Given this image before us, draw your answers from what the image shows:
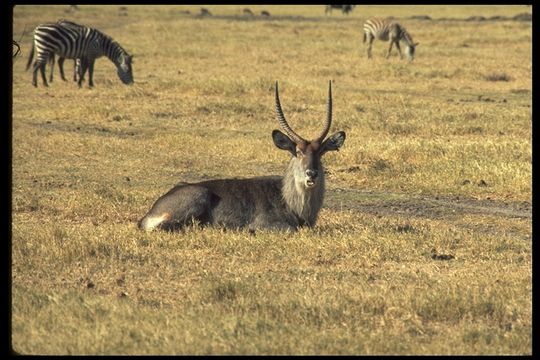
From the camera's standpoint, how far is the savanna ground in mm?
6414

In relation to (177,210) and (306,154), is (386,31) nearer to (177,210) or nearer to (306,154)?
(306,154)

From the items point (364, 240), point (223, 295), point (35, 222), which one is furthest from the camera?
point (35, 222)

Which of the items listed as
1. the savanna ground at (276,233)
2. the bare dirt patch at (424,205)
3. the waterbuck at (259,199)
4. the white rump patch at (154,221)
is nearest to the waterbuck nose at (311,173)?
the waterbuck at (259,199)

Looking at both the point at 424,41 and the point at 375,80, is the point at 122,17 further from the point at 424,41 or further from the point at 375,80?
the point at 375,80

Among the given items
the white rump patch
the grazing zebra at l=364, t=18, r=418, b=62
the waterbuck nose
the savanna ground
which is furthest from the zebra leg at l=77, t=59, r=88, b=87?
the waterbuck nose

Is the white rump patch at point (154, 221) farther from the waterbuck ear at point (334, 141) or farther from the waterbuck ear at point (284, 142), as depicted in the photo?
the waterbuck ear at point (334, 141)

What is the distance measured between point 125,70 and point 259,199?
615 inches

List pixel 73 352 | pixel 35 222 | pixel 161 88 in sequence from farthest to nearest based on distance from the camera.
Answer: pixel 161 88
pixel 35 222
pixel 73 352

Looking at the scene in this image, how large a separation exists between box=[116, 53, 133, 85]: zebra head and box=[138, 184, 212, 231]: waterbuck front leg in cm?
1510

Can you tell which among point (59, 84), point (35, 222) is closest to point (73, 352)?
point (35, 222)

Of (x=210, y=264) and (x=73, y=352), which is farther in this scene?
(x=210, y=264)

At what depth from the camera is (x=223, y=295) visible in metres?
7.16

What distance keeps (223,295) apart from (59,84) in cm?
1824

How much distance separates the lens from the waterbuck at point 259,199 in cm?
952
